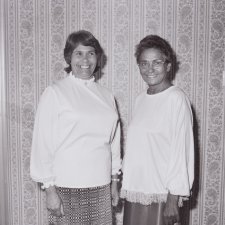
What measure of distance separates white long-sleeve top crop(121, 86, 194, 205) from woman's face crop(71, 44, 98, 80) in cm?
36

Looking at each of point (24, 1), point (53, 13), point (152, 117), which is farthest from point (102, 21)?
point (152, 117)

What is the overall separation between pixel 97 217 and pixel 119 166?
33cm

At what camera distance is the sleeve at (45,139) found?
1.71 meters

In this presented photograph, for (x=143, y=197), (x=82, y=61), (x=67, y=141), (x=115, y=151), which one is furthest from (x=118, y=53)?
(x=143, y=197)

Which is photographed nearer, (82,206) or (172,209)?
(172,209)

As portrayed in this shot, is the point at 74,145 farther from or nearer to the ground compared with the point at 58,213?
farther from the ground

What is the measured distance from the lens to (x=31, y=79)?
2.46m

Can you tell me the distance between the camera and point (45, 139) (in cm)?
172

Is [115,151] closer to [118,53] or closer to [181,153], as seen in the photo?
[181,153]

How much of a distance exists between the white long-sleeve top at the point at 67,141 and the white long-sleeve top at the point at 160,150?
7.0 inches

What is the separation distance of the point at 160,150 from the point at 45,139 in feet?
1.91

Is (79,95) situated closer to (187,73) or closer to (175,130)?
(175,130)

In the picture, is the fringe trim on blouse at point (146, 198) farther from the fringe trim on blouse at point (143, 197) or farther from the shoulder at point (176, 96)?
the shoulder at point (176, 96)

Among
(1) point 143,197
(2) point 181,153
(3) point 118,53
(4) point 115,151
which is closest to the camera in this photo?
(2) point 181,153
